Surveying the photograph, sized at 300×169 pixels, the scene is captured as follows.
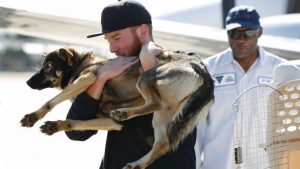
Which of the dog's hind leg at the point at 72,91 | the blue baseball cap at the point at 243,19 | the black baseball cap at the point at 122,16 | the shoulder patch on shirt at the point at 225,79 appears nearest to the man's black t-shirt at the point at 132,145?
the dog's hind leg at the point at 72,91

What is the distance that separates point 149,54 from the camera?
8.78 feet

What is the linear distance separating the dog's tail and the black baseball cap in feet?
1.54

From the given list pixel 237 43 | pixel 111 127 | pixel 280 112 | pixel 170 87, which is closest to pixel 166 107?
pixel 170 87

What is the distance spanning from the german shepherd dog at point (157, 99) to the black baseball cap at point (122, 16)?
22 cm

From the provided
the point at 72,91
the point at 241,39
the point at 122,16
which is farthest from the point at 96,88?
the point at 241,39

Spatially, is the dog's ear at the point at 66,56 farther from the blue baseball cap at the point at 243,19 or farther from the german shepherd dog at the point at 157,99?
the blue baseball cap at the point at 243,19

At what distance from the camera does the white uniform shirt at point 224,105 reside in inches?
158

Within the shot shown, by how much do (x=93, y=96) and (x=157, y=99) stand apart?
350 mm

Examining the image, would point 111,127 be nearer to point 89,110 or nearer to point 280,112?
point 89,110

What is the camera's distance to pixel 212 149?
13.2ft

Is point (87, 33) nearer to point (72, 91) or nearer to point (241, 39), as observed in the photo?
point (241, 39)

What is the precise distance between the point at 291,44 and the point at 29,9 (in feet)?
9.93

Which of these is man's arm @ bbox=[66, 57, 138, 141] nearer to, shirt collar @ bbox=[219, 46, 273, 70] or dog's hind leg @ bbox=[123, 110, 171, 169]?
dog's hind leg @ bbox=[123, 110, 171, 169]

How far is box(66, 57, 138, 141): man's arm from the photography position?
2.73 metres
